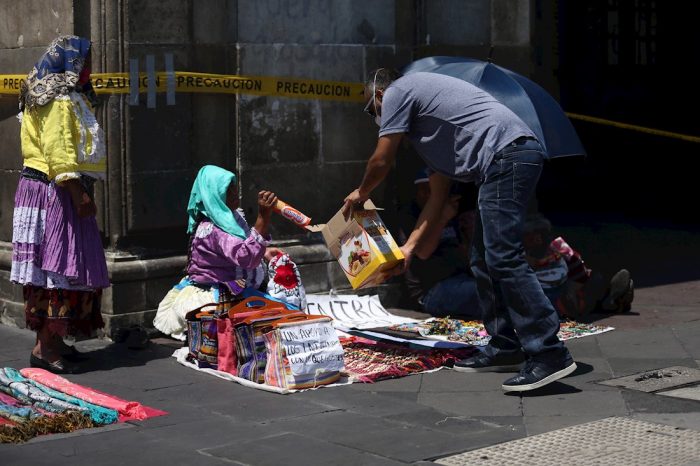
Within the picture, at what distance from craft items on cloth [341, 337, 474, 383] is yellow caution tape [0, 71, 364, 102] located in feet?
6.40

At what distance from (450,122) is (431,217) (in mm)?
678

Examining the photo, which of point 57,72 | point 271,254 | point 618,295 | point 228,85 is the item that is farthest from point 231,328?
point 618,295

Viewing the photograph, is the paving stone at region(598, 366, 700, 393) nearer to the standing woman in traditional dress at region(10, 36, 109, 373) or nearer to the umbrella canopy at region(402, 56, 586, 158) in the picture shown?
the umbrella canopy at region(402, 56, 586, 158)

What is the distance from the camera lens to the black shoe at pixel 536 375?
6.99 m

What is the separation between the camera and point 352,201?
25.0ft

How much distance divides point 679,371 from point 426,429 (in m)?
1.83

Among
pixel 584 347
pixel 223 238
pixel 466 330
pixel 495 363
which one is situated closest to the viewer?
pixel 495 363

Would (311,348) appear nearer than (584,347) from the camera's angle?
Yes

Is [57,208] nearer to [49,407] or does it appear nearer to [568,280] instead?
[49,407]

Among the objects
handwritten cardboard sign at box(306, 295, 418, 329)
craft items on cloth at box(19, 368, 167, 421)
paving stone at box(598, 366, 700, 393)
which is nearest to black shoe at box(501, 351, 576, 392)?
paving stone at box(598, 366, 700, 393)

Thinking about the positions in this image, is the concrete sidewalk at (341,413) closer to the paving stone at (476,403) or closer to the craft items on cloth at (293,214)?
the paving stone at (476,403)

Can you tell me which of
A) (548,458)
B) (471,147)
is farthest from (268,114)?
(548,458)

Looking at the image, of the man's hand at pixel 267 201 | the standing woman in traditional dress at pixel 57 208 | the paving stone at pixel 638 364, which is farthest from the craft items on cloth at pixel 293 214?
the paving stone at pixel 638 364

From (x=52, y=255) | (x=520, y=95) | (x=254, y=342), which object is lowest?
(x=254, y=342)
